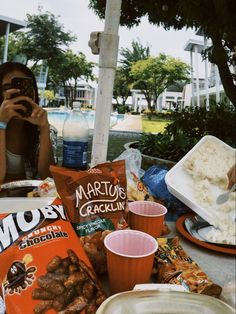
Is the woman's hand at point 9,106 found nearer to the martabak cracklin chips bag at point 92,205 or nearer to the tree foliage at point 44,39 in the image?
the martabak cracklin chips bag at point 92,205

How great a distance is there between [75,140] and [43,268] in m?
0.43

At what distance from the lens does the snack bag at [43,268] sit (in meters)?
0.41

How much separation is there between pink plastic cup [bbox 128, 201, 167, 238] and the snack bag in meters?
0.19

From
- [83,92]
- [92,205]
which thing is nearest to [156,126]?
[92,205]

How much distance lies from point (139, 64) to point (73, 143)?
1887 centimetres

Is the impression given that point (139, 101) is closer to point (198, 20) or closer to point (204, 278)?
point (198, 20)

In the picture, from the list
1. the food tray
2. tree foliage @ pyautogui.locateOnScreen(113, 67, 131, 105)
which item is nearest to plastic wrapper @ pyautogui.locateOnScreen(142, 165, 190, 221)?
the food tray

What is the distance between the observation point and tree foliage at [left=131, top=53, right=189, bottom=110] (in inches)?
704

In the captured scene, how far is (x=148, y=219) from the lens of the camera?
65cm

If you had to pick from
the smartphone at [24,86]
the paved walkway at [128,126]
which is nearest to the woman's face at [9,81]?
the smartphone at [24,86]

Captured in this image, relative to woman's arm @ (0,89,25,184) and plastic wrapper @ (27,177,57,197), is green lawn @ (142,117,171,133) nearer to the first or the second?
woman's arm @ (0,89,25,184)

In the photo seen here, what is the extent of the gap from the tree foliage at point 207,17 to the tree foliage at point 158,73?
14959 mm

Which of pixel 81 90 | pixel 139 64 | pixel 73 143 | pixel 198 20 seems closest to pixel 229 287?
pixel 73 143

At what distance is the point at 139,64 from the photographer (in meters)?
18.7
